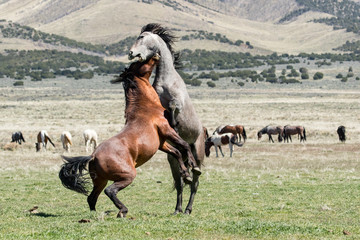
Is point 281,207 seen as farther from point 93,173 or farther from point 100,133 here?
point 100,133

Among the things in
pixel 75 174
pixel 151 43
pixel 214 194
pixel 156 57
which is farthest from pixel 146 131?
pixel 214 194

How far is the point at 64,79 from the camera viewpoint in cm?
12850

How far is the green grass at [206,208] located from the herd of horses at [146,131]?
63 centimetres

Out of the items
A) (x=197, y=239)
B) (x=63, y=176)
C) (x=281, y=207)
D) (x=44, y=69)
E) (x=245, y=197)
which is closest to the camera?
(x=197, y=239)

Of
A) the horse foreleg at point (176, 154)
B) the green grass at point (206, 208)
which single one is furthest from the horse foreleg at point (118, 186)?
the horse foreleg at point (176, 154)

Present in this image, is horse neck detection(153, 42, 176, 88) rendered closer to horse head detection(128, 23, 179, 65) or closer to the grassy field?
horse head detection(128, 23, 179, 65)

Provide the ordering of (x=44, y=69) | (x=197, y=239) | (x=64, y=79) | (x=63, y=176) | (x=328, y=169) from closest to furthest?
(x=197, y=239) < (x=63, y=176) < (x=328, y=169) < (x=64, y=79) < (x=44, y=69)

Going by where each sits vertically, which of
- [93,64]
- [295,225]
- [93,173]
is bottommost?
[93,64]

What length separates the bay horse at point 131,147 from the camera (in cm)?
958

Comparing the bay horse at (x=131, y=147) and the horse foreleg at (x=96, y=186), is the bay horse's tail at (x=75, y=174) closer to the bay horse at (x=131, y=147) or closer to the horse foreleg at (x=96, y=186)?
the bay horse at (x=131, y=147)

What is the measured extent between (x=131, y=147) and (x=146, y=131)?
0.37 metres

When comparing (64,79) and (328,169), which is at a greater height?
(328,169)

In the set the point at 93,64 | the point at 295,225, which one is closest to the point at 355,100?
the point at 295,225

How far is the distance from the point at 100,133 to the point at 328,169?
79.2 feet
